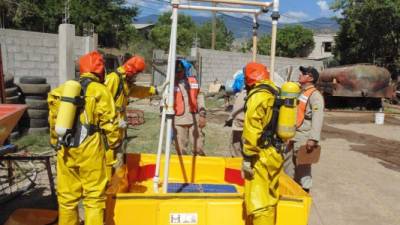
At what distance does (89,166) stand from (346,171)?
590cm

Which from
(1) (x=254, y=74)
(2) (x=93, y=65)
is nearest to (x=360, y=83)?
(1) (x=254, y=74)

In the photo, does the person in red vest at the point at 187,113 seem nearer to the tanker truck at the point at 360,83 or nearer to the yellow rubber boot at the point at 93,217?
the yellow rubber boot at the point at 93,217

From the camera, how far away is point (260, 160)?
3.84 meters

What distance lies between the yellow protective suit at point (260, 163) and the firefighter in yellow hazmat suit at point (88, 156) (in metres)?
1.18

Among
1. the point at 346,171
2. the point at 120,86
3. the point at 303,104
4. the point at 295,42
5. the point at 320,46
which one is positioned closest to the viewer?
the point at 303,104

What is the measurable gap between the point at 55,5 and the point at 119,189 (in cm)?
3501

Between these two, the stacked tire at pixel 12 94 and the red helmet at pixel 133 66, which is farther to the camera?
the stacked tire at pixel 12 94

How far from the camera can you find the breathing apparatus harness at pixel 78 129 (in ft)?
12.2

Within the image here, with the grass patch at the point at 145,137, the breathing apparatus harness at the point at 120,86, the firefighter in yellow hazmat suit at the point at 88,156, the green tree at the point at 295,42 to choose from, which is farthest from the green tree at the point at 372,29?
the green tree at the point at 295,42

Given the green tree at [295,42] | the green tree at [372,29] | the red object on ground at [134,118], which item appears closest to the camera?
the red object on ground at [134,118]

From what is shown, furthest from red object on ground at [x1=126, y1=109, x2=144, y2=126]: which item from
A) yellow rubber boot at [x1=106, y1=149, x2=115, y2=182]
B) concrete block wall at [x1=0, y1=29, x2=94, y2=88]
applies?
yellow rubber boot at [x1=106, y1=149, x2=115, y2=182]

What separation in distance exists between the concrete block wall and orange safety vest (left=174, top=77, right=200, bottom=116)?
642cm

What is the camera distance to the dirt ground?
5.77 m

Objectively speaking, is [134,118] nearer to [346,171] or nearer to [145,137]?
[145,137]
